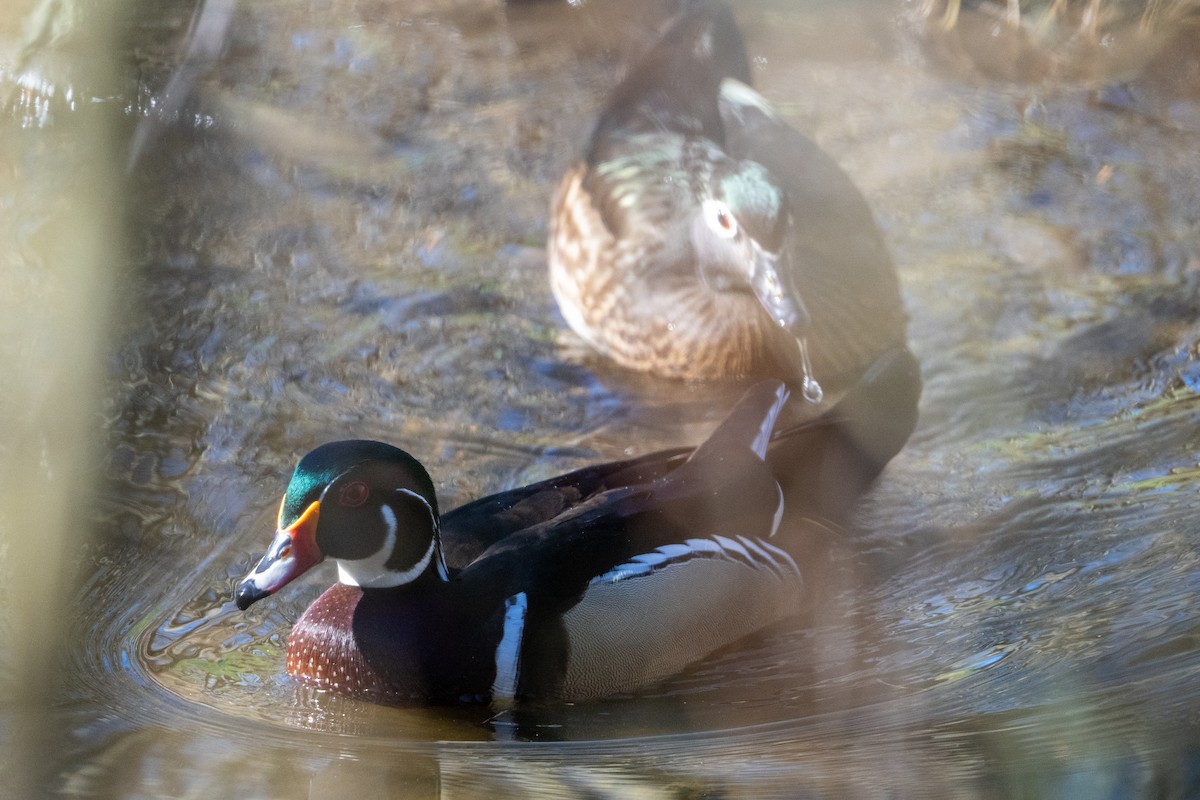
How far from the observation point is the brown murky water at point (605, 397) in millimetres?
2697

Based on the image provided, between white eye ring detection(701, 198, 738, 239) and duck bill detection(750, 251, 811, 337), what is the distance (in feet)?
0.56

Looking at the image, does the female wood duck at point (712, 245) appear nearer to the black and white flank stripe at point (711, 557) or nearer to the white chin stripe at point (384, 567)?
the black and white flank stripe at point (711, 557)

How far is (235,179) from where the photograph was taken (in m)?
6.18

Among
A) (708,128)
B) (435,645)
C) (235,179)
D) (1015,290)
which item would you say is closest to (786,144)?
(708,128)

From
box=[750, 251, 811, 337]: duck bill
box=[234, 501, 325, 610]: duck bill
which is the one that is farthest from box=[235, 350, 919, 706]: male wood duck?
box=[750, 251, 811, 337]: duck bill

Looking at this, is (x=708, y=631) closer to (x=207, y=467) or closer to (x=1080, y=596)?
(x=1080, y=596)

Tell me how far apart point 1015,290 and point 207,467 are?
3166 mm

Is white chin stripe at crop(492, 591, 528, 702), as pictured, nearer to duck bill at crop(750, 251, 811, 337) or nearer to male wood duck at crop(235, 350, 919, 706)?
male wood duck at crop(235, 350, 919, 706)

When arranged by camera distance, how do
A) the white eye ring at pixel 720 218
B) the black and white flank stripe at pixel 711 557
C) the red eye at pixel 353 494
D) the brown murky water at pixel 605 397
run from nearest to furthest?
1. the brown murky water at pixel 605 397
2. the red eye at pixel 353 494
3. the black and white flank stripe at pixel 711 557
4. the white eye ring at pixel 720 218

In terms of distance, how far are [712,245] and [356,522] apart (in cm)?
231

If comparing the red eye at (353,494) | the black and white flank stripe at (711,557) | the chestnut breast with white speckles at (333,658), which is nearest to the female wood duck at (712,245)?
the black and white flank stripe at (711,557)

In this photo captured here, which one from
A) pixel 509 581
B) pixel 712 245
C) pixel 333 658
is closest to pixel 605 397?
pixel 712 245

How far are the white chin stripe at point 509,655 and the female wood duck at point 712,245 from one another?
1888mm

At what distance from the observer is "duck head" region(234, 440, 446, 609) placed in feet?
10.2
